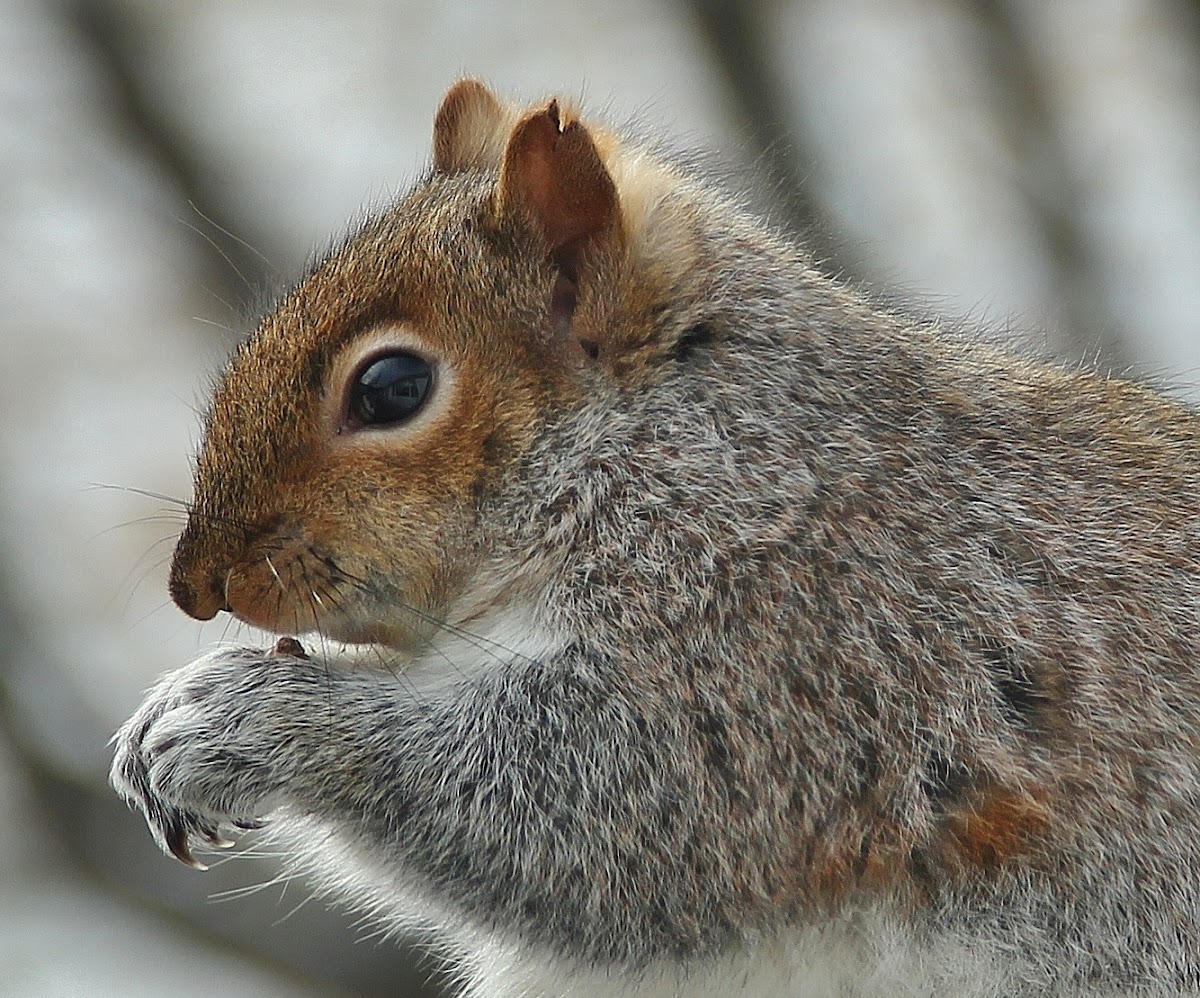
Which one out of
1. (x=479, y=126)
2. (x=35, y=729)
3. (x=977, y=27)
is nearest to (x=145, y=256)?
(x=35, y=729)

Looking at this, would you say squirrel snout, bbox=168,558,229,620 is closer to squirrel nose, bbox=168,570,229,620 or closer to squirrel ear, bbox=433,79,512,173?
squirrel nose, bbox=168,570,229,620

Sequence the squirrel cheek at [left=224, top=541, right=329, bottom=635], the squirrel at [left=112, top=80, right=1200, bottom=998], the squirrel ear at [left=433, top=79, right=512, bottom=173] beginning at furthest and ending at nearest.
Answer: the squirrel ear at [left=433, top=79, right=512, bottom=173], the squirrel cheek at [left=224, top=541, right=329, bottom=635], the squirrel at [left=112, top=80, right=1200, bottom=998]

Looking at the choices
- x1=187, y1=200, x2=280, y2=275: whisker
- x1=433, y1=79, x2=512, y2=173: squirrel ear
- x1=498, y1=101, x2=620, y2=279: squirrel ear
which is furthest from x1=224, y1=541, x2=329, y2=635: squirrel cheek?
x1=187, y1=200, x2=280, y2=275: whisker

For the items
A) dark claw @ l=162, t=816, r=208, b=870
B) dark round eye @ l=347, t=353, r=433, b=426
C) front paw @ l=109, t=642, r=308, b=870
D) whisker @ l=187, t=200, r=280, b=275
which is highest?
whisker @ l=187, t=200, r=280, b=275

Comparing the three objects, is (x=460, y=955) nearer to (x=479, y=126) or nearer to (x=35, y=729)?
(x=479, y=126)

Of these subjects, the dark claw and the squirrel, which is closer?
the squirrel

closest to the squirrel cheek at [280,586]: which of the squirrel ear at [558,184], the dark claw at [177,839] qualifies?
the dark claw at [177,839]

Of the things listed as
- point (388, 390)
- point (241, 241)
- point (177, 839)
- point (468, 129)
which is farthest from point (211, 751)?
point (241, 241)
